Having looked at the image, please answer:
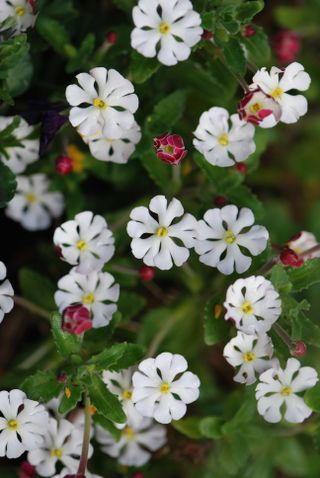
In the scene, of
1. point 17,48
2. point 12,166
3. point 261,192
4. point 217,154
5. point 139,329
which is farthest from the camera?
point 261,192

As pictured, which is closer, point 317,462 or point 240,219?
point 240,219

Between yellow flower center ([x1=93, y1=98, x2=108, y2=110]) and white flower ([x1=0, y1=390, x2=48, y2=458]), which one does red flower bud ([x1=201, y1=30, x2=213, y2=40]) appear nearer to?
yellow flower center ([x1=93, y1=98, x2=108, y2=110])

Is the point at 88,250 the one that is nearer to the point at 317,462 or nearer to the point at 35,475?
the point at 35,475

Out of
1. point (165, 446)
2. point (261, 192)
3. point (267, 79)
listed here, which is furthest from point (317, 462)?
point (267, 79)

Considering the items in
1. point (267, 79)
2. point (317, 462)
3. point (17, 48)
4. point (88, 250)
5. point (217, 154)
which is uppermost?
point (17, 48)

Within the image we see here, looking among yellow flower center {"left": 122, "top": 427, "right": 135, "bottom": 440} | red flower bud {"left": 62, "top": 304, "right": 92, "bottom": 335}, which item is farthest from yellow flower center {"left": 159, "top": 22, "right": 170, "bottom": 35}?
yellow flower center {"left": 122, "top": 427, "right": 135, "bottom": 440}

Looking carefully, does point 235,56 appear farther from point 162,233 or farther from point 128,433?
point 128,433

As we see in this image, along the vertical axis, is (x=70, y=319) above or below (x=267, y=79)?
below

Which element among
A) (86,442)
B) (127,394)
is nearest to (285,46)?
(127,394)
